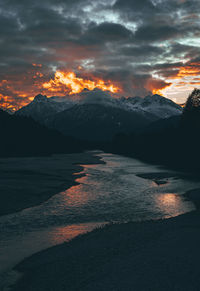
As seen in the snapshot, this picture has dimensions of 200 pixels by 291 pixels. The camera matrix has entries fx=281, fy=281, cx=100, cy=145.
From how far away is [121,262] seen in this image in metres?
19.3

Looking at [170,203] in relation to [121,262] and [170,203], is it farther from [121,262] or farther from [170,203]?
[121,262]

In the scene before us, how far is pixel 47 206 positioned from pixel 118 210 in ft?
28.9

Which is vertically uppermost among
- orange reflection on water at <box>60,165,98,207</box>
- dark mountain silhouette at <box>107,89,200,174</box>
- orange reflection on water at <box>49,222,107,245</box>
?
dark mountain silhouette at <box>107,89,200,174</box>

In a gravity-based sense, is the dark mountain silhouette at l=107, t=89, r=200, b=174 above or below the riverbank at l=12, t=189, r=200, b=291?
above

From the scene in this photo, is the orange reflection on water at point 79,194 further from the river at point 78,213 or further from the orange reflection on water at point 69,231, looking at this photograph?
the orange reflection on water at point 69,231

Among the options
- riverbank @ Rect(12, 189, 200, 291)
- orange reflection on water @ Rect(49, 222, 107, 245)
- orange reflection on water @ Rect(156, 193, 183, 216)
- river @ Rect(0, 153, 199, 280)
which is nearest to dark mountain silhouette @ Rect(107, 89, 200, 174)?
orange reflection on water @ Rect(156, 193, 183, 216)

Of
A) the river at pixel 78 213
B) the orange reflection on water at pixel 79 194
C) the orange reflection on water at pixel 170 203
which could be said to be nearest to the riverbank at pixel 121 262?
the river at pixel 78 213

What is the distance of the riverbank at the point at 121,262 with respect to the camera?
16.5 metres

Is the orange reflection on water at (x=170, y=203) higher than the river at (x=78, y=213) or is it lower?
lower

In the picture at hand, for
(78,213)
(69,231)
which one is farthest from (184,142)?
(69,231)

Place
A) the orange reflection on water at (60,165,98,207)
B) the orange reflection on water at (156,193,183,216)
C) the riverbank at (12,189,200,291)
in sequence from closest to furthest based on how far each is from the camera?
1. the riverbank at (12,189,200,291)
2. the orange reflection on water at (156,193,183,216)
3. the orange reflection on water at (60,165,98,207)

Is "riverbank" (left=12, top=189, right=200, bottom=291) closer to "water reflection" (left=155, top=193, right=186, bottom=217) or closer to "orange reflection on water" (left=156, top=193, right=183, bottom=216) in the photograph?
"water reflection" (left=155, top=193, right=186, bottom=217)

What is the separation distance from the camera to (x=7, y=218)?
29203 mm

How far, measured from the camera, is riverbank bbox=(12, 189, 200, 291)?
54.1 ft
